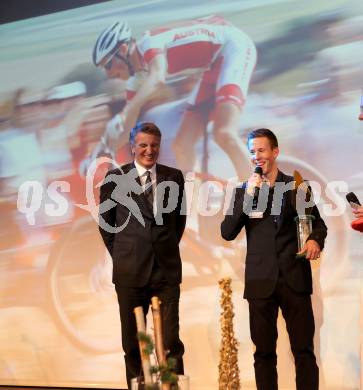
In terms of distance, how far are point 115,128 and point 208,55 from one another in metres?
0.78

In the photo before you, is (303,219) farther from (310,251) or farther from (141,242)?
(141,242)

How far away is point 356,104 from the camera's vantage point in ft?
12.6

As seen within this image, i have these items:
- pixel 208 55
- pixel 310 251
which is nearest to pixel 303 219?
pixel 310 251

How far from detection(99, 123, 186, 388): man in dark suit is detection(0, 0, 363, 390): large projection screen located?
0.78 meters

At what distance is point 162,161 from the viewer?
4.31 meters

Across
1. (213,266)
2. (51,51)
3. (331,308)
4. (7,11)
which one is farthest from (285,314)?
(7,11)

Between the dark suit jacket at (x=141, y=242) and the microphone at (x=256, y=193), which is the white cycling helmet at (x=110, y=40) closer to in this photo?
the dark suit jacket at (x=141, y=242)

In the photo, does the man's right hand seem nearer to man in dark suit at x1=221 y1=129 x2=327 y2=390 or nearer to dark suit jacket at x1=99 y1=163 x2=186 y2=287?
man in dark suit at x1=221 y1=129 x2=327 y2=390

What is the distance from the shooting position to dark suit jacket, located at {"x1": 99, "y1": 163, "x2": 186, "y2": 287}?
331 cm

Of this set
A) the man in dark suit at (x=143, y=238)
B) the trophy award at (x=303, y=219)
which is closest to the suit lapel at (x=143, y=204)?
the man in dark suit at (x=143, y=238)

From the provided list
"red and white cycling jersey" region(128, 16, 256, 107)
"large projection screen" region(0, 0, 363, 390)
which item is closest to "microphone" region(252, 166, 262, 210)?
"large projection screen" region(0, 0, 363, 390)

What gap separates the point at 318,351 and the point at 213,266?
80 cm

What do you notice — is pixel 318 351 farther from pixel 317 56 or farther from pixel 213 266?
pixel 317 56

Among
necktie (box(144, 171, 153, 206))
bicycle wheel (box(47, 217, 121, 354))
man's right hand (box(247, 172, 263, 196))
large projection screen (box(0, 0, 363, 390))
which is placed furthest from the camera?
bicycle wheel (box(47, 217, 121, 354))
